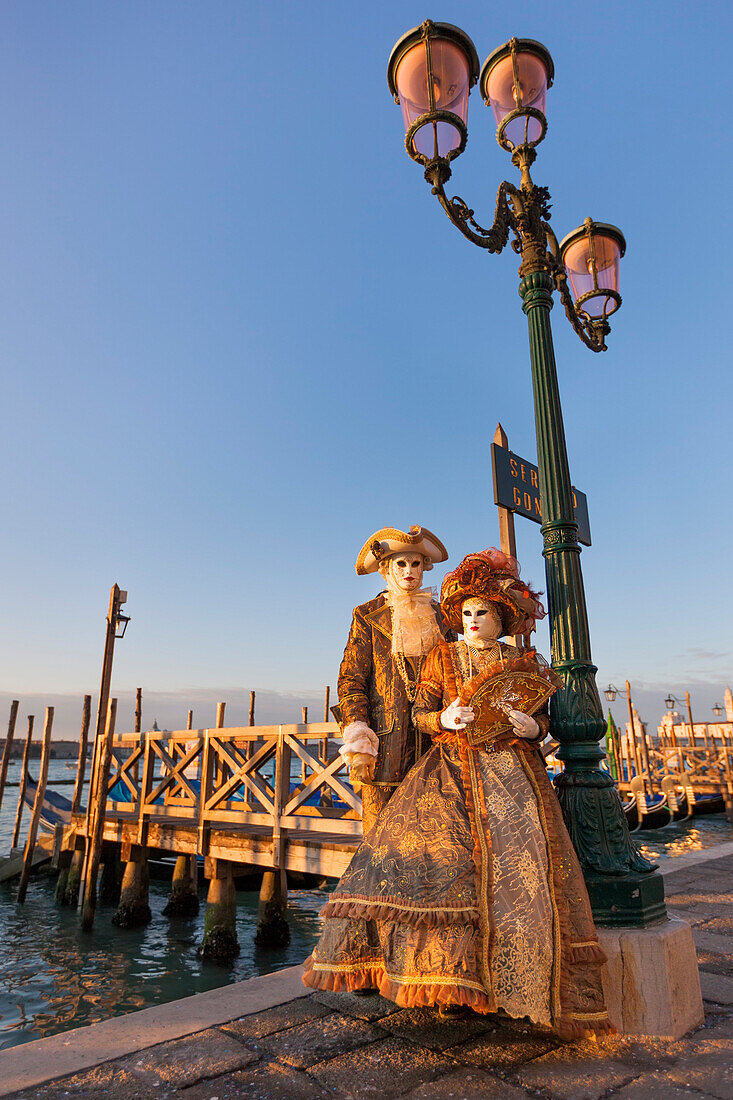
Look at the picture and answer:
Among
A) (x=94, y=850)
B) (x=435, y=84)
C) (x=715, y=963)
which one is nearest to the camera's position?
(x=715, y=963)

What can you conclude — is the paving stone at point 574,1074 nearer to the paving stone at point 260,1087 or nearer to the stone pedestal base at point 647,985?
the stone pedestal base at point 647,985

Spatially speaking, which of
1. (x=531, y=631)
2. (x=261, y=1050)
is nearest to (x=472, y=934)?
(x=261, y=1050)

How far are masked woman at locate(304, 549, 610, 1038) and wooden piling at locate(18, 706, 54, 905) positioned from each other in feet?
31.7

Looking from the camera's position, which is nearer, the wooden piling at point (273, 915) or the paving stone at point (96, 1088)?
the paving stone at point (96, 1088)

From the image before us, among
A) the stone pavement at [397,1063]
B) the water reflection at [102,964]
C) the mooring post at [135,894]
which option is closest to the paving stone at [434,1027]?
the stone pavement at [397,1063]

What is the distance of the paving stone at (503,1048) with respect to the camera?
78.8 inches

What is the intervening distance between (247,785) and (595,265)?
6626 millimetres

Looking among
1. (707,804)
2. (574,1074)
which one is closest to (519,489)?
Result: (574,1074)

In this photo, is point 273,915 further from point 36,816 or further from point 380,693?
point 36,816

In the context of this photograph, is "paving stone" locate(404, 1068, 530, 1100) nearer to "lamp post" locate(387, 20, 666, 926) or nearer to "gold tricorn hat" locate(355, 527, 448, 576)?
"lamp post" locate(387, 20, 666, 926)

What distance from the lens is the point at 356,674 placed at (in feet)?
9.65

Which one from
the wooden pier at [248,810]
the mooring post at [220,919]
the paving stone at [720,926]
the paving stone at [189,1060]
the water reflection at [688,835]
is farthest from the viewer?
the water reflection at [688,835]

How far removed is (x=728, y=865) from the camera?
19.0 ft

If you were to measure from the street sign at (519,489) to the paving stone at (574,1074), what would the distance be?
109 inches
